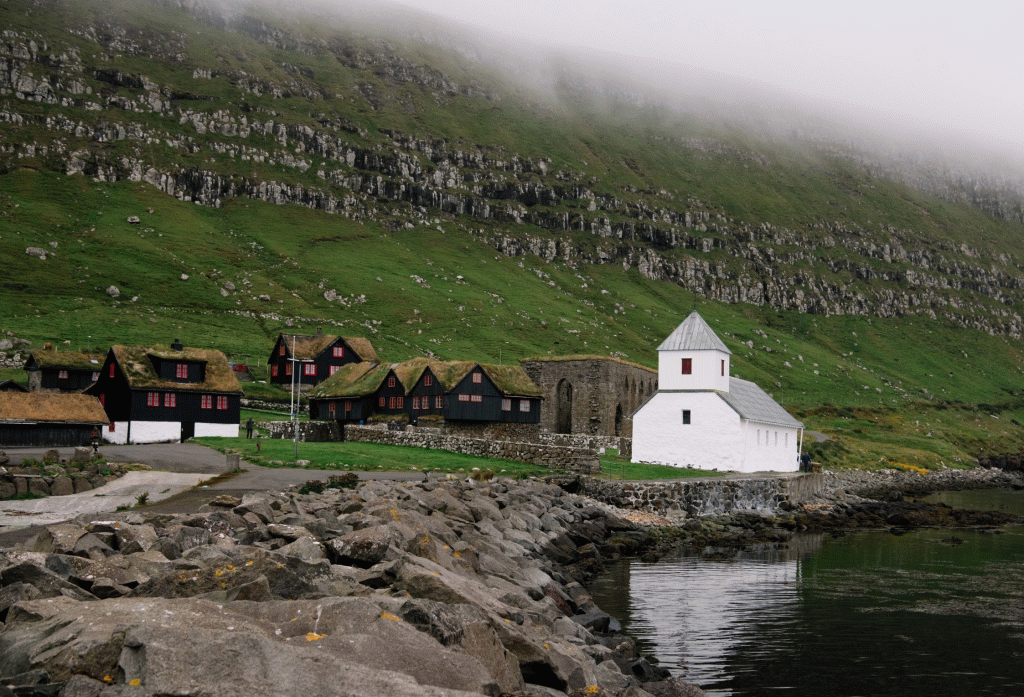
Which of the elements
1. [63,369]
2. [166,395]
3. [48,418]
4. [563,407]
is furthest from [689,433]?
[63,369]

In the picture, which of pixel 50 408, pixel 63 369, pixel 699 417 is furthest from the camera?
pixel 63 369

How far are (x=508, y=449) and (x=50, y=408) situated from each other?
105 feet

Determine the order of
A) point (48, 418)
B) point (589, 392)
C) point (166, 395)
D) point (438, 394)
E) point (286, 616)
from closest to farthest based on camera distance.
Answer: point (286, 616) → point (48, 418) → point (166, 395) → point (438, 394) → point (589, 392)

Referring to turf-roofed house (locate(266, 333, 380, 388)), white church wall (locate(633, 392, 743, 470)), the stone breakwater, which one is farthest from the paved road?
turf-roofed house (locate(266, 333, 380, 388))

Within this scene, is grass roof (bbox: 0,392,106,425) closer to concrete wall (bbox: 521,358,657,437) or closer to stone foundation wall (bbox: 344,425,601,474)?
stone foundation wall (bbox: 344,425,601,474)

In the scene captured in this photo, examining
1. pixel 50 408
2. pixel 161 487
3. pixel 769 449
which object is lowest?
pixel 769 449

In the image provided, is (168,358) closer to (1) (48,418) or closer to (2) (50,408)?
(2) (50,408)

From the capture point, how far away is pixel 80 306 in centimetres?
11869

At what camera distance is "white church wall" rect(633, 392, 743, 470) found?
63750mm

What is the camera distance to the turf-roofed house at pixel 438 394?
8081 centimetres

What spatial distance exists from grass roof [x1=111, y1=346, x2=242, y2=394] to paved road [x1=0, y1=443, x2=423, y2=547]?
25.4 m

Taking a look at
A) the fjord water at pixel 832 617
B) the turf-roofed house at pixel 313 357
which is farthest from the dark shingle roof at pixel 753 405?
the turf-roofed house at pixel 313 357

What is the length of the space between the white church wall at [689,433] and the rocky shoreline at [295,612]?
38.4m

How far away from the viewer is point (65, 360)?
89.4m
